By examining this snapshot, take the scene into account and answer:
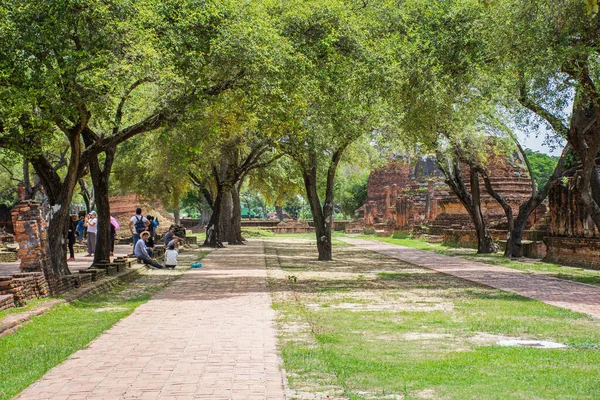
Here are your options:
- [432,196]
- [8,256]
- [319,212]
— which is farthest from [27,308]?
[432,196]

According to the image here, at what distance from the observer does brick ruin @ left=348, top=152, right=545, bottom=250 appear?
35125mm

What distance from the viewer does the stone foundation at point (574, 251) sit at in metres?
20.0

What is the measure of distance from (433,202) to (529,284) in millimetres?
30354

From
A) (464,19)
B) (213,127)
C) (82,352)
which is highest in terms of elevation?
(464,19)

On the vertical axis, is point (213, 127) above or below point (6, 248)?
above

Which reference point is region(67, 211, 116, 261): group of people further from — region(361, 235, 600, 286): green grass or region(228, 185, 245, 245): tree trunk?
region(361, 235, 600, 286): green grass

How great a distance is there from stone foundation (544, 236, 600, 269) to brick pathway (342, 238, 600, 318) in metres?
1.96

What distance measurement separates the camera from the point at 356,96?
17.5 metres

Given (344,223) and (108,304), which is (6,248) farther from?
(344,223)

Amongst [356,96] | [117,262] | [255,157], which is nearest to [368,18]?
[356,96]

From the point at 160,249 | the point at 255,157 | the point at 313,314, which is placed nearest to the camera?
the point at 313,314

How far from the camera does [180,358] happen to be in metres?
7.38

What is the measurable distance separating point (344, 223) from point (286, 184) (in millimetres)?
30292

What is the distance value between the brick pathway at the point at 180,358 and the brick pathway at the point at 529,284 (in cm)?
463
